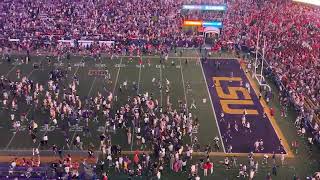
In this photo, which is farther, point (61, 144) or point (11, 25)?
point (11, 25)

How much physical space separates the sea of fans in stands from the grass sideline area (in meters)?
3.00

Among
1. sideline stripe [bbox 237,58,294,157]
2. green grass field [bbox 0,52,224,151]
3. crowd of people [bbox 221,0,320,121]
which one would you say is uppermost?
crowd of people [bbox 221,0,320,121]

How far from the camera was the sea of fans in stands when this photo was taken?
4684cm

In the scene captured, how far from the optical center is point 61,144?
30.9 m

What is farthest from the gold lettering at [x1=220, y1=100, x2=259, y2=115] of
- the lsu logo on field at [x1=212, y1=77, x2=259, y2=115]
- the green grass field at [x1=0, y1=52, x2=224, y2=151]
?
the green grass field at [x1=0, y1=52, x2=224, y2=151]

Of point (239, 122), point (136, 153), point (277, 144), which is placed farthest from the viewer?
point (239, 122)

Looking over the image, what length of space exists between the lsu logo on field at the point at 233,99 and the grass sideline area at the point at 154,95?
1168mm

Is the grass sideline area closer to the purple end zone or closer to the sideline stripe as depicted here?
the sideline stripe

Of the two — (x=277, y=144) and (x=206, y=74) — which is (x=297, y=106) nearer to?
(x=277, y=144)

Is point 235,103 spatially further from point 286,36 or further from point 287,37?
point 286,36

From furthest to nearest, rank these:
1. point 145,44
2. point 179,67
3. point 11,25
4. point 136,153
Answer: point 11,25 → point 145,44 → point 179,67 → point 136,153

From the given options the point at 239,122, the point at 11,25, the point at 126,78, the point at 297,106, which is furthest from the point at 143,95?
the point at 11,25

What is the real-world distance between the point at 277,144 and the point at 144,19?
106ft

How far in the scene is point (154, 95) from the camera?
38938 mm
